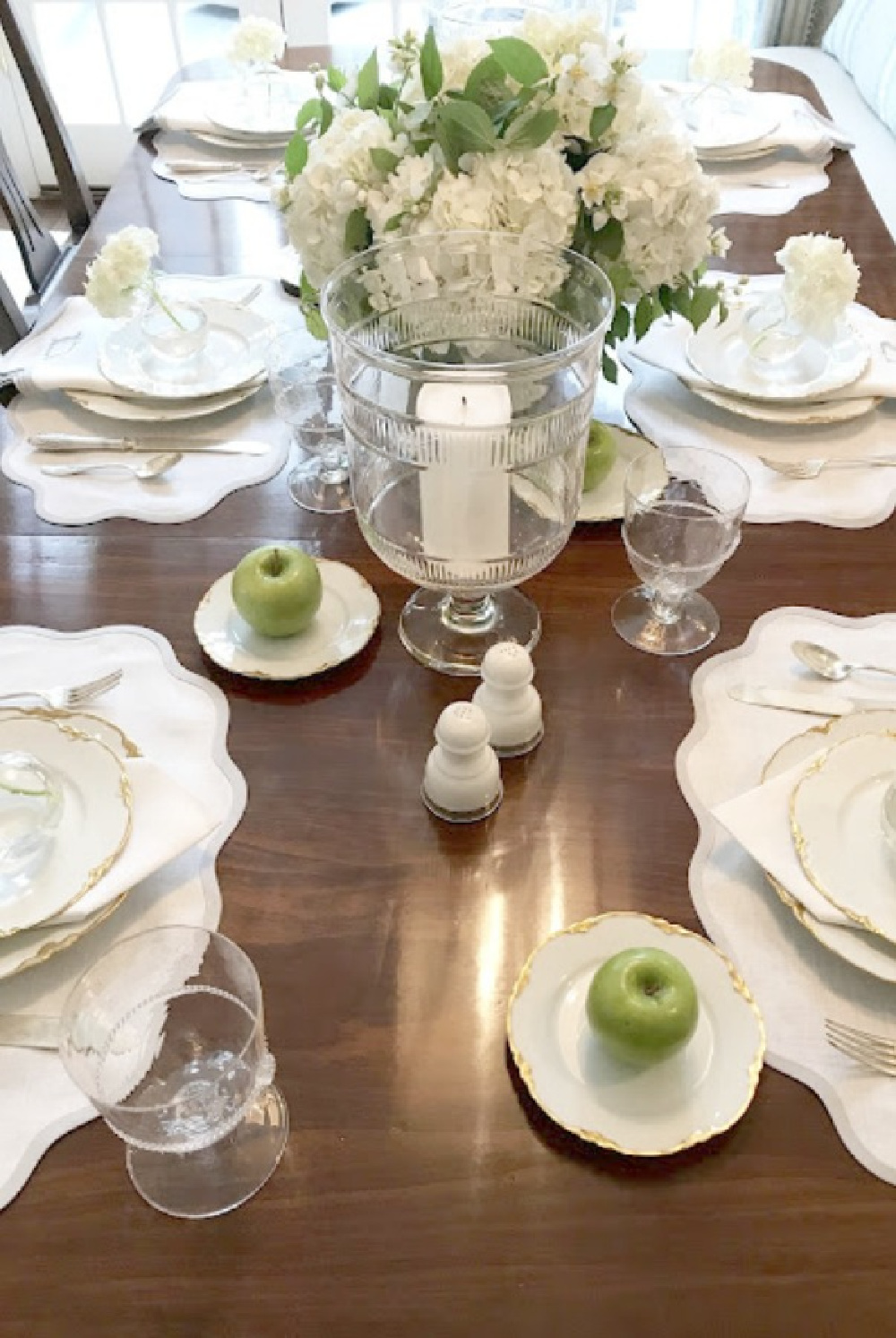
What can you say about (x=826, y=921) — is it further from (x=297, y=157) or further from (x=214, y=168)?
(x=214, y=168)

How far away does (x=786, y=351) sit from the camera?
1227mm

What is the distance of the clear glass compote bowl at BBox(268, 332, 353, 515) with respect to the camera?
3.61ft

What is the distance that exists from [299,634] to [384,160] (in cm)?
38

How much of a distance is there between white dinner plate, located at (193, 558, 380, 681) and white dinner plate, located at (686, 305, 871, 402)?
0.47m

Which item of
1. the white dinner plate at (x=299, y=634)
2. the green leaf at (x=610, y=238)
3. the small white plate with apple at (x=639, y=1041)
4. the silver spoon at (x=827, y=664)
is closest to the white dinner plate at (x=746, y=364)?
the green leaf at (x=610, y=238)

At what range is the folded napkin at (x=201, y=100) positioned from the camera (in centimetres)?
171

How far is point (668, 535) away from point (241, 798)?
0.42 m

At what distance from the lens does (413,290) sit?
93 cm

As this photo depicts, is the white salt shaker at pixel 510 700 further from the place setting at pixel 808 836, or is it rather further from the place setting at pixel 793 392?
the place setting at pixel 793 392

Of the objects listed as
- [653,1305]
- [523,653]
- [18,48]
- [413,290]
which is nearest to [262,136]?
[18,48]

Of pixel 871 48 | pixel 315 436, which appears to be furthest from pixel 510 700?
pixel 871 48

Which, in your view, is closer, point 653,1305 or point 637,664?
point 653,1305

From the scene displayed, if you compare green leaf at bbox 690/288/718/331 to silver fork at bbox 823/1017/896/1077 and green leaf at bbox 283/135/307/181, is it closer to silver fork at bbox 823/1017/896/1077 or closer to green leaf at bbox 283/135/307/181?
green leaf at bbox 283/135/307/181

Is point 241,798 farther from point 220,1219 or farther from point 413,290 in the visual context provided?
point 413,290
